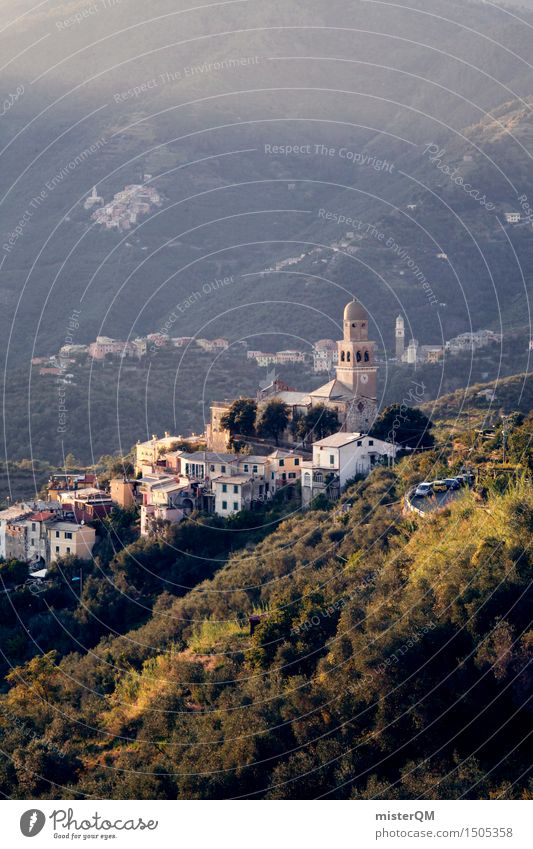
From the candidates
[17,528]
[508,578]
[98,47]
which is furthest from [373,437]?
[98,47]

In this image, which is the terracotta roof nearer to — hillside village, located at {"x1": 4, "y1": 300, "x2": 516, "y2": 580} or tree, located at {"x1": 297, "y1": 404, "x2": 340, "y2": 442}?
hillside village, located at {"x1": 4, "y1": 300, "x2": 516, "y2": 580}

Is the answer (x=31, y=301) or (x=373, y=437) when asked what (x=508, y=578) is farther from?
(x=31, y=301)

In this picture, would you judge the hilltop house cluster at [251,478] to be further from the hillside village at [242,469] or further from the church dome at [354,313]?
the church dome at [354,313]

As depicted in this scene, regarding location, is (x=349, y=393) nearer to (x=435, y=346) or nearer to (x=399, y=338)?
(x=399, y=338)

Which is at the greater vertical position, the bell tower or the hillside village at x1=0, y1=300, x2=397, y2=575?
the bell tower

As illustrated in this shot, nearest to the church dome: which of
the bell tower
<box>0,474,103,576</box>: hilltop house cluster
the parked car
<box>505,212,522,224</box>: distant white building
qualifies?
the bell tower
